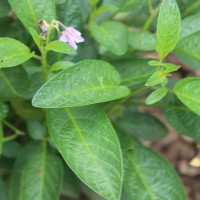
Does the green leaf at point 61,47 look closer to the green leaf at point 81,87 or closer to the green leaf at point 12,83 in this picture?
the green leaf at point 81,87

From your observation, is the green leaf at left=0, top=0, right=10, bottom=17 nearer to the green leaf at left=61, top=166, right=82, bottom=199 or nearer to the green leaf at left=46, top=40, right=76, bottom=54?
the green leaf at left=46, top=40, right=76, bottom=54

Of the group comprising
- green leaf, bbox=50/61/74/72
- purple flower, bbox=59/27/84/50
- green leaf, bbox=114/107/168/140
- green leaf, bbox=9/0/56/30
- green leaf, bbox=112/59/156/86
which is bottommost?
green leaf, bbox=114/107/168/140

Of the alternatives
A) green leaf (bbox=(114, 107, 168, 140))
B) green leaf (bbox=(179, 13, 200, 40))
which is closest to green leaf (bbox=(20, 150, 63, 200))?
green leaf (bbox=(114, 107, 168, 140))

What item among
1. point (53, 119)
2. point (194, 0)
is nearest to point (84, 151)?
point (53, 119)

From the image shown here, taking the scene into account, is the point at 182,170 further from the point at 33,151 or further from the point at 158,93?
the point at 158,93

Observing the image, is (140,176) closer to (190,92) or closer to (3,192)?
(190,92)

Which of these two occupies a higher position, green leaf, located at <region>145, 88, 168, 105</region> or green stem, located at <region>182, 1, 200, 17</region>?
green stem, located at <region>182, 1, 200, 17</region>

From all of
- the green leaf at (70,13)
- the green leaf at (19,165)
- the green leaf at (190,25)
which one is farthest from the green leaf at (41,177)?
the green leaf at (190,25)
